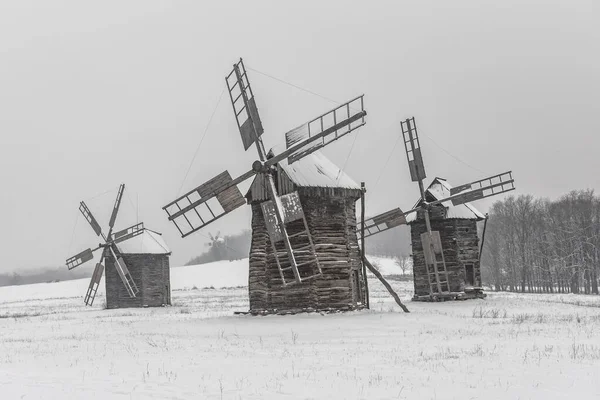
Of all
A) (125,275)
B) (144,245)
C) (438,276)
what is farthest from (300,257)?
(144,245)

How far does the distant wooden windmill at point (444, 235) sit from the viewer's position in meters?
31.9

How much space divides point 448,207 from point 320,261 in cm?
1288

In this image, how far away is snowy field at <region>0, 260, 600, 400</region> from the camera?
30.8 feet

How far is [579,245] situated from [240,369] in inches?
1957

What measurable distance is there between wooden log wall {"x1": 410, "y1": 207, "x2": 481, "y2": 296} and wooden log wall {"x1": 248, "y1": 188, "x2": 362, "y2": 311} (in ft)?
34.3

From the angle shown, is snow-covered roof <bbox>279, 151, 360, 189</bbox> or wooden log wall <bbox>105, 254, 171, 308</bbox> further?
wooden log wall <bbox>105, 254, 171, 308</bbox>

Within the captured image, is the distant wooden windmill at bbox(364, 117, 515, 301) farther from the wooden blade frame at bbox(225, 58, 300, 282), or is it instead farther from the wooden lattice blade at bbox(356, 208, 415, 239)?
the wooden blade frame at bbox(225, 58, 300, 282)

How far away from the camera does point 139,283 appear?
4184 centimetres

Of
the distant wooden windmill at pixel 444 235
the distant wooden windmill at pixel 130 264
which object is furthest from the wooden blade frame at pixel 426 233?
the distant wooden windmill at pixel 130 264

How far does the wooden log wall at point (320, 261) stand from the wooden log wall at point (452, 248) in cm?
1045

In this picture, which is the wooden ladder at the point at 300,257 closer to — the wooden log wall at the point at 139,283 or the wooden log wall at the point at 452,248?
the wooden log wall at the point at 452,248

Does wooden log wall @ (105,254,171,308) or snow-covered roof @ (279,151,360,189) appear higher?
snow-covered roof @ (279,151,360,189)

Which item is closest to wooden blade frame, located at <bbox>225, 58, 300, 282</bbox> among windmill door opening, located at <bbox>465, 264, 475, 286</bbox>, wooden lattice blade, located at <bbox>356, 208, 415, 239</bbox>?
wooden lattice blade, located at <bbox>356, 208, 415, 239</bbox>

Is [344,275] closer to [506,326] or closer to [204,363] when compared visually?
[506,326]
